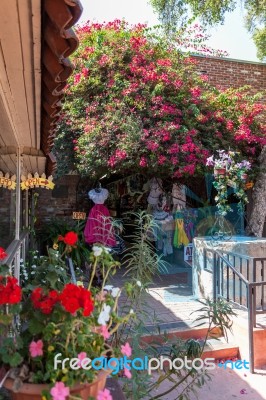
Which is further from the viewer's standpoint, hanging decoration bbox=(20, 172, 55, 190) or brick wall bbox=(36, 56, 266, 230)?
brick wall bbox=(36, 56, 266, 230)

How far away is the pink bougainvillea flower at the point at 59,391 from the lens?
140cm

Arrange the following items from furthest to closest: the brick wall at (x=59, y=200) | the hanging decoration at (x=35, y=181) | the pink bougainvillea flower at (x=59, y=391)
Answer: the brick wall at (x=59, y=200)
the hanging decoration at (x=35, y=181)
the pink bougainvillea flower at (x=59, y=391)

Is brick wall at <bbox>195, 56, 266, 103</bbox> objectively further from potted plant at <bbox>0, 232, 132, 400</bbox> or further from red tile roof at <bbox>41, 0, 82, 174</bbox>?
potted plant at <bbox>0, 232, 132, 400</bbox>

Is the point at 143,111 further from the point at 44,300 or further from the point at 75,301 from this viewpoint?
the point at 75,301

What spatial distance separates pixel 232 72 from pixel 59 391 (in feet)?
34.2

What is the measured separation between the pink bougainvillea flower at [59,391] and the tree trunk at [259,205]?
7.10 m

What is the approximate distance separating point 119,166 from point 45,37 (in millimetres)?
5387

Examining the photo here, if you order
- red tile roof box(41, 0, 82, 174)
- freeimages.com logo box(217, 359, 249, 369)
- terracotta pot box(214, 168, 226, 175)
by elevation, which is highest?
red tile roof box(41, 0, 82, 174)

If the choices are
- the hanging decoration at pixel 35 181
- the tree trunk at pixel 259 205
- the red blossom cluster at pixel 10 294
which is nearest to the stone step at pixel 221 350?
the red blossom cluster at pixel 10 294

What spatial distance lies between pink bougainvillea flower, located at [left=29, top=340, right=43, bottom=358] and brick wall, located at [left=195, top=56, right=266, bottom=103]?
9.55 meters

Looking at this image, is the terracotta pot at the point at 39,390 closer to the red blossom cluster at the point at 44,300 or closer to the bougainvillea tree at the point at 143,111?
the red blossom cluster at the point at 44,300

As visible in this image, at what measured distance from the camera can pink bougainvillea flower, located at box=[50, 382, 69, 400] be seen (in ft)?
4.60

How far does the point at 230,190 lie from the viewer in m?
8.69

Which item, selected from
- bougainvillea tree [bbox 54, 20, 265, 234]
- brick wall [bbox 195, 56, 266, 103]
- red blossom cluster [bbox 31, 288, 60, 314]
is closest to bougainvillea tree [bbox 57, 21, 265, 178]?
bougainvillea tree [bbox 54, 20, 265, 234]
